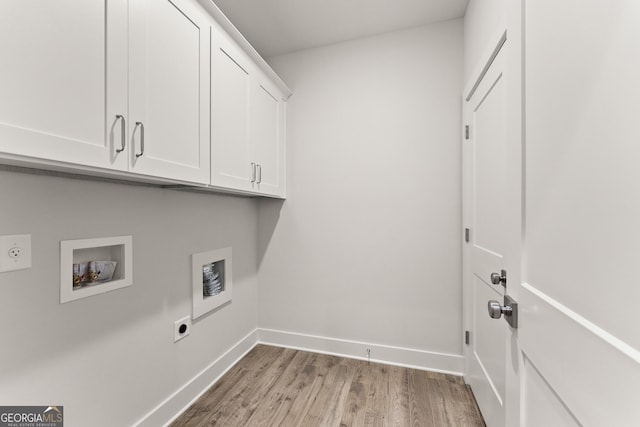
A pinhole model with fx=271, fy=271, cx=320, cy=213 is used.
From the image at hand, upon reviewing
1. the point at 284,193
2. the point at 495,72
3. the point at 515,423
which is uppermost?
the point at 495,72

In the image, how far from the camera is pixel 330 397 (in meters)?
1.77

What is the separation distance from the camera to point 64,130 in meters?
0.83

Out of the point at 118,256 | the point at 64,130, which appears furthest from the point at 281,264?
the point at 64,130

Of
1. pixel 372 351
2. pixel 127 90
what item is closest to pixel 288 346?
pixel 372 351

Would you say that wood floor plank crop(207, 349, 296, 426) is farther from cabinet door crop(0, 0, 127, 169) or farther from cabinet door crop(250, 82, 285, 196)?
cabinet door crop(0, 0, 127, 169)

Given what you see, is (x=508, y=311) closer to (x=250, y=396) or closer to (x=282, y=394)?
(x=282, y=394)

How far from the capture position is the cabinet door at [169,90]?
3.50 ft

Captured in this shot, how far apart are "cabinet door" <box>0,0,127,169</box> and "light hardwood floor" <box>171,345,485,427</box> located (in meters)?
1.55

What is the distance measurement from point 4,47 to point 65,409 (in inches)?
51.3

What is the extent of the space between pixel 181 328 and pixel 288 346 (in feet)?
3.49

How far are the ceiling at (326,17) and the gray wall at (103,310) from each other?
4.50ft

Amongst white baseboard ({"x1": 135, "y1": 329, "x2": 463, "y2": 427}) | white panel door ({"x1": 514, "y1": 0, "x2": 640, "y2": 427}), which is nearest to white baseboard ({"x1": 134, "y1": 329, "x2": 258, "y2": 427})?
white baseboard ({"x1": 135, "y1": 329, "x2": 463, "y2": 427})

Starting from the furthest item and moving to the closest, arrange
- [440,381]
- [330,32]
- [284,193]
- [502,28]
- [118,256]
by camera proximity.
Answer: [284,193], [330,32], [440,381], [118,256], [502,28]

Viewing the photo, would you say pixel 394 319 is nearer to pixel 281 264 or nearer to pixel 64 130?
pixel 281 264
